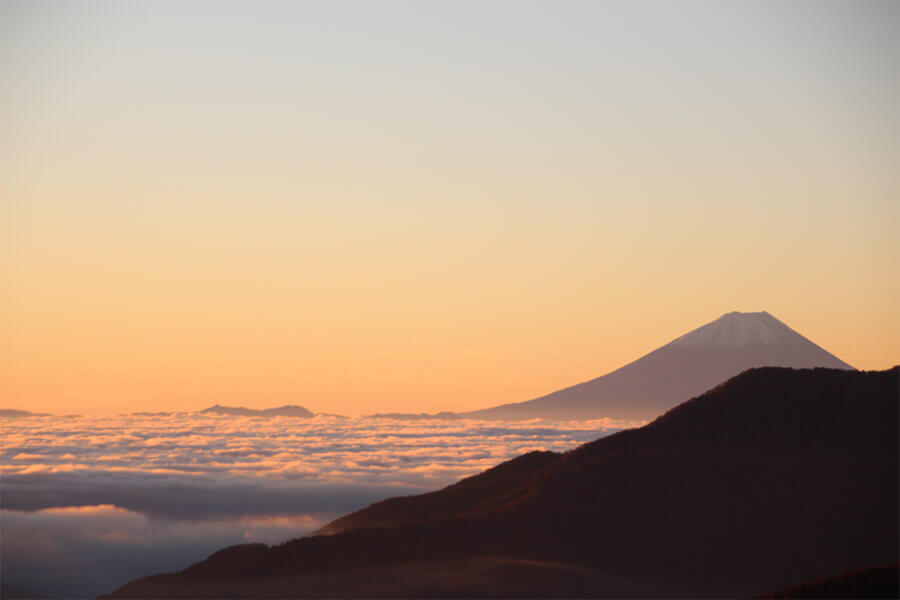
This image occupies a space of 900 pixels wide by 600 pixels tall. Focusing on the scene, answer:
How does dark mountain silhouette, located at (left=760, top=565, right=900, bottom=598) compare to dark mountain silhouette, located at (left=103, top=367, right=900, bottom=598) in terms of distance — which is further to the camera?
dark mountain silhouette, located at (left=103, top=367, right=900, bottom=598)

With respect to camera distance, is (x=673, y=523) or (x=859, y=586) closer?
(x=859, y=586)

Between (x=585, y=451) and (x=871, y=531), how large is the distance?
69.2ft

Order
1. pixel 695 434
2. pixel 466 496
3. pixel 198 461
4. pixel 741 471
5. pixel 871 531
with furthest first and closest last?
pixel 198 461, pixel 466 496, pixel 695 434, pixel 741 471, pixel 871 531

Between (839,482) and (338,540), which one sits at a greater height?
(839,482)

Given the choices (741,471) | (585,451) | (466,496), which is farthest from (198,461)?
(741,471)

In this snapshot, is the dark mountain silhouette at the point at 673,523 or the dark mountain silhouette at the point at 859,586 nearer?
the dark mountain silhouette at the point at 859,586

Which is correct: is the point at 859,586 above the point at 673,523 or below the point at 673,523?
below

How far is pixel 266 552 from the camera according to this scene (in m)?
68.8

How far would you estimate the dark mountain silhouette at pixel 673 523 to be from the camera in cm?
5428

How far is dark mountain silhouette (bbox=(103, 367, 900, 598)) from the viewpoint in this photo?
54.3 metres

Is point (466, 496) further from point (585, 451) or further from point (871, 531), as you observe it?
point (871, 531)

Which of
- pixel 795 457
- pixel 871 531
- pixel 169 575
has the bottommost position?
pixel 169 575

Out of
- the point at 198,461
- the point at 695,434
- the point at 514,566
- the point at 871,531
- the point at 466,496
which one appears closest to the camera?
the point at 514,566

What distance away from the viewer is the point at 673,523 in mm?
60719
